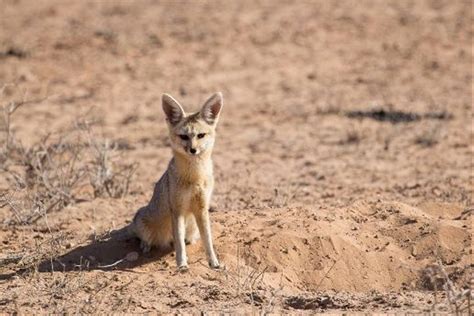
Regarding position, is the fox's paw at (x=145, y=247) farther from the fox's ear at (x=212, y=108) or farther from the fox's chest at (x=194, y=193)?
the fox's ear at (x=212, y=108)

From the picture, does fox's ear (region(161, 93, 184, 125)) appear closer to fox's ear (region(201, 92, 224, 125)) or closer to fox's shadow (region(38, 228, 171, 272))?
fox's ear (region(201, 92, 224, 125))

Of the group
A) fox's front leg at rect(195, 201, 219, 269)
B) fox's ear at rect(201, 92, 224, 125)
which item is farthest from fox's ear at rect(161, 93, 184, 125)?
fox's front leg at rect(195, 201, 219, 269)

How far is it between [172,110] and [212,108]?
0.30 meters

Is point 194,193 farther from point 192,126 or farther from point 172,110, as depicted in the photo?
point 172,110

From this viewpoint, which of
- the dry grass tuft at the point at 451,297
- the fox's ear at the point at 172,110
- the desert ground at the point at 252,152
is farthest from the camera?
the fox's ear at the point at 172,110

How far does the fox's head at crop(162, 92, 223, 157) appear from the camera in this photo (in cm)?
672

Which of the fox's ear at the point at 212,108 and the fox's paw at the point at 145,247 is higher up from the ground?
the fox's ear at the point at 212,108

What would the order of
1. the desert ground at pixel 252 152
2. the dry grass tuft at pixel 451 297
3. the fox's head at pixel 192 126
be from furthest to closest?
the fox's head at pixel 192 126, the desert ground at pixel 252 152, the dry grass tuft at pixel 451 297

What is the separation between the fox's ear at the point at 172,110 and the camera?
6863mm

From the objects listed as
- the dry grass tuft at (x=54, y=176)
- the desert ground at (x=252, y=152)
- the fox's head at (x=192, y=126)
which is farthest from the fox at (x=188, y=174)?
the dry grass tuft at (x=54, y=176)

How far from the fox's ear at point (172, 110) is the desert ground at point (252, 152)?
103cm

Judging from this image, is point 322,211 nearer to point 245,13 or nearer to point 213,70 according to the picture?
point 213,70

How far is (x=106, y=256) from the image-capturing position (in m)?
7.20

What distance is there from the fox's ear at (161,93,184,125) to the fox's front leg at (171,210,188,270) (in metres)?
0.68
